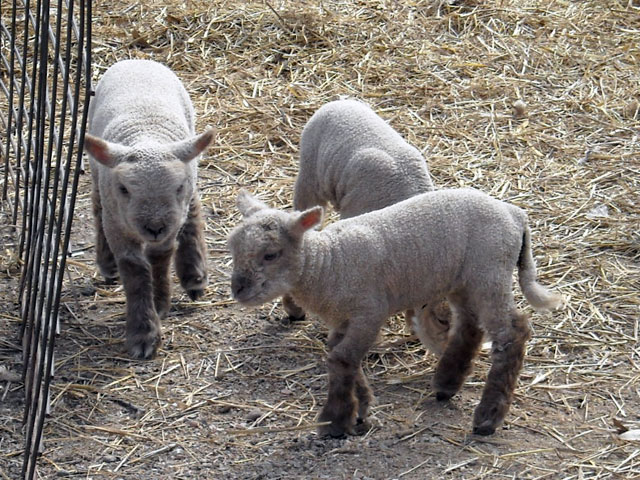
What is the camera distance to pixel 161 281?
6.06 metres

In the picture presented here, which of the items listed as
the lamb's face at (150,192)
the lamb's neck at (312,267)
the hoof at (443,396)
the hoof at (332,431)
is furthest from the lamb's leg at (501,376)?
the lamb's face at (150,192)

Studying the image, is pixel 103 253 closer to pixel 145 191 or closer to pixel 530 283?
pixel 145 191

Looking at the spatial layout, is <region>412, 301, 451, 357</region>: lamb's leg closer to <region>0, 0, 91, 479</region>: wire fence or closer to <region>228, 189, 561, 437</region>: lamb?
<region>228, 189, 561, 437</region>: lamb

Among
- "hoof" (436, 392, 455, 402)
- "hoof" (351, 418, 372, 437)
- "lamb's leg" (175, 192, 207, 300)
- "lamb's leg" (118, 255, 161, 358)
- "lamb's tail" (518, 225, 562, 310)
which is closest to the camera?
"hoof" (351, 418, 372, 437)

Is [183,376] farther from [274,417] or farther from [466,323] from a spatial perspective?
[466,323]

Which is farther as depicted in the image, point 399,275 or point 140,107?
point 140,107

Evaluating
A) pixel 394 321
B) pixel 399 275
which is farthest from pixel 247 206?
pixel 394 321

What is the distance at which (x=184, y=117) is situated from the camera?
21.0ft

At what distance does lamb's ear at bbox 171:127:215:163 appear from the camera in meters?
5.64

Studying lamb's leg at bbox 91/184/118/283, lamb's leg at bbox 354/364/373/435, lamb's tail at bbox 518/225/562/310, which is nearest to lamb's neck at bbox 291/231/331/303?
lamb's leg at bbox 354/364/373/435

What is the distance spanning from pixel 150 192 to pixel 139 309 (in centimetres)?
67

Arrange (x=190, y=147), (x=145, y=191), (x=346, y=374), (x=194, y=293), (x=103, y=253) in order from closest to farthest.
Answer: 1. (x=346, y=374)
2. (x=145, y=191)
3. (x=190, y=147)
4. (x=194, y=293)
5. (x=103, y=253)

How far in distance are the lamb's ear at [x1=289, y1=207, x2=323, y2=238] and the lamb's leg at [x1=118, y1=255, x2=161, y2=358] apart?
1.33 m

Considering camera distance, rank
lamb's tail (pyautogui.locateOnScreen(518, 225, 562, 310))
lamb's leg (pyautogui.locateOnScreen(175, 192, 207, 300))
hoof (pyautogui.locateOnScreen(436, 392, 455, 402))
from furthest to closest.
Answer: lamb's leg (pyautogui.locateOnScreen(175, 192, 207, 300))
hoof (pyautogui.locateOnScreen(436, 392, 455, 402))
lamb's tail (pyautogui.locateOnScreen(518, 225, 562, 310))
